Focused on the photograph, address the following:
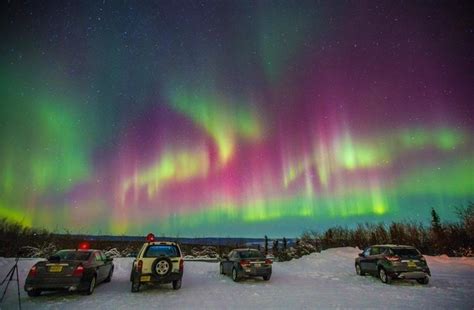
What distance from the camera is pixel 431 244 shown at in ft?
80.9

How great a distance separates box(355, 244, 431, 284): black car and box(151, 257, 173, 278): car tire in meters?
9.76

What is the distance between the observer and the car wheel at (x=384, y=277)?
45.1 feet

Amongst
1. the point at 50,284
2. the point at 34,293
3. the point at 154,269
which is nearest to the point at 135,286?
the point at 154,269

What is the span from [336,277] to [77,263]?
12.7 metres

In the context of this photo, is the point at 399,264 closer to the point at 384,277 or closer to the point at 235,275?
the point at 384,277

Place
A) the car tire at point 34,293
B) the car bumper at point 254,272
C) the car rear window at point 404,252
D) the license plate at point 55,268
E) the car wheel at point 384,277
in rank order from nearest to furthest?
the license plate at point 55,268 → the car tire at point 34,293 → the car wheel at point 384,277 → the car rear window at point 404,252 → the car bumper at point 254,272

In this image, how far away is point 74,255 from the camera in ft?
39.0

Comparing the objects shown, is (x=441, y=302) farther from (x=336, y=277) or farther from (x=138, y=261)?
(x=138, y=261)

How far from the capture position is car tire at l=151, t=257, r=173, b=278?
1163cm

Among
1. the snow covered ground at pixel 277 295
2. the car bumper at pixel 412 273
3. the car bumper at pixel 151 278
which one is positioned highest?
the car bumper at pixel 151 278

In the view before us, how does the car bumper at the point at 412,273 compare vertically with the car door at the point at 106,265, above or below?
below

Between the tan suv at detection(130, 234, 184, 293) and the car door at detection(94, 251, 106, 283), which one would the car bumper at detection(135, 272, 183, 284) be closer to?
the tan suv at detection(130, 234, 184, 293)

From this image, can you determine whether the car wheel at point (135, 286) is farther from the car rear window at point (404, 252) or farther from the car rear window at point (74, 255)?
the car rear window at point (404, 252)

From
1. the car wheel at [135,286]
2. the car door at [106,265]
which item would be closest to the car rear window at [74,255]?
the car door at [106,265]
